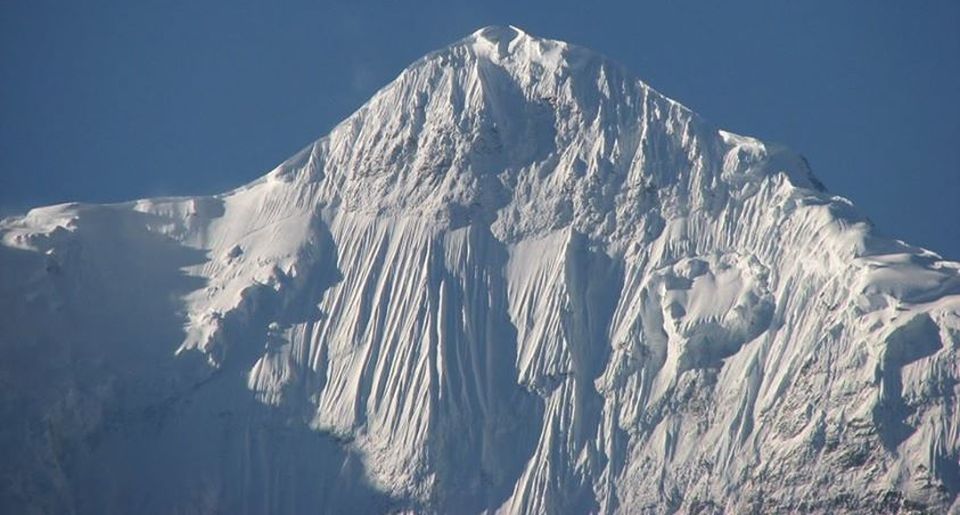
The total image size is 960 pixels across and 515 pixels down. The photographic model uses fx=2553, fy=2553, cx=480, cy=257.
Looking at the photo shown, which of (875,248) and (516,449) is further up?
(875,248)

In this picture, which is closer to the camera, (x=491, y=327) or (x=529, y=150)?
(x=491, y=327)

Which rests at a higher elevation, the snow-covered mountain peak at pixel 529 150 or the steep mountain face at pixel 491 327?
the snow-covered mountain peak at pixel 529 150

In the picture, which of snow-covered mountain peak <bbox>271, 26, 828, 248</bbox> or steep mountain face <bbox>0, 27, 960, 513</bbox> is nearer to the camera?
steep mountain face <bbox>0, 27, 960, 513</bbox>

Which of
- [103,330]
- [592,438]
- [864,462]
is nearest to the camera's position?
[864,462]

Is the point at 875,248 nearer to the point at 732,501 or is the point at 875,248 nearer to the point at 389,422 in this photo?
the point at 732,501

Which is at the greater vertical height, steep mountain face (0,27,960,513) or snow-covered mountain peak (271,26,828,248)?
snow-covered mountain peak (271,26,828,248)

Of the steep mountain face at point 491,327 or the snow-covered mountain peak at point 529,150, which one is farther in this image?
the snow-covered mountain peak at point 529,150

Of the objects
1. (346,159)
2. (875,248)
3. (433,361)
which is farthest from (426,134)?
(875,248)

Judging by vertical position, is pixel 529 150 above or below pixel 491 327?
above
